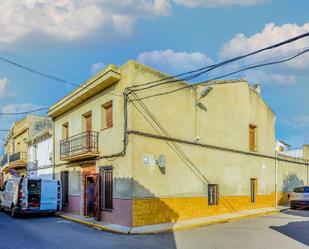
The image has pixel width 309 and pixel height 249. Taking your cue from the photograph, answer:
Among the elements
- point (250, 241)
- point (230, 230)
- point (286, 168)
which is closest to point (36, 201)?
point (230, 230)

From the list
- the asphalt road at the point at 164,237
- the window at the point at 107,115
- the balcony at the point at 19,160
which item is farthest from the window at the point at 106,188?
the balcony at the point at 19,160

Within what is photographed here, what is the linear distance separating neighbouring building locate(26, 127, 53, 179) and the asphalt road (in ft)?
25.7

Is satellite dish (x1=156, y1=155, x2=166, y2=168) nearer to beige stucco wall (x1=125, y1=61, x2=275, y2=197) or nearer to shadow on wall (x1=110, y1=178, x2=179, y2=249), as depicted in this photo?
beige stucco wall (x1=125, y1=61, x2=275, y2=197)

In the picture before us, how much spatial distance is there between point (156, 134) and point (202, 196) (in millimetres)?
4228

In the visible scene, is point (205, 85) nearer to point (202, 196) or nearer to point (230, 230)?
point (202, 196)

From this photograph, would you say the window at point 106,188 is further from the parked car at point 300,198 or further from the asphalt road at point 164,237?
the parked car at point 300,198

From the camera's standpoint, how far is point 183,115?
1562 centimetres

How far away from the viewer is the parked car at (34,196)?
1650cm

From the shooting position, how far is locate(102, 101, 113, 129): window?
15180mm

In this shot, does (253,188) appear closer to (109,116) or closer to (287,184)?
(287,184)

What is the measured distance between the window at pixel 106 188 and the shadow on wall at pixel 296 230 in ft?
21.9

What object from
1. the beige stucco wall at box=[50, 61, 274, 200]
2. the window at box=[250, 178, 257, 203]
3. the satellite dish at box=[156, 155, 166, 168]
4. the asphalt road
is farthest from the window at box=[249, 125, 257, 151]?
the satellite dish at box=[156, 155, 166, 168]

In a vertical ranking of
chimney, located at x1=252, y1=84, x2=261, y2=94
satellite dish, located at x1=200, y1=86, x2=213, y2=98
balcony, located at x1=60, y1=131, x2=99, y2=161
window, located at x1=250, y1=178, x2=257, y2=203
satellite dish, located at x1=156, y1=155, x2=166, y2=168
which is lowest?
window, located at x1=250, y1=178, x2=257, y2=203

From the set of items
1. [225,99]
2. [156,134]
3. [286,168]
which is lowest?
[286,168]
